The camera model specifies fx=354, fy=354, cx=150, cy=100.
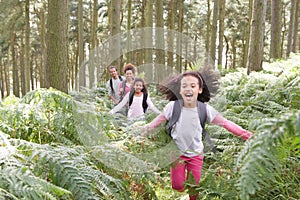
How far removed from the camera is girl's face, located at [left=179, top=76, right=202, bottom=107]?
3.96m

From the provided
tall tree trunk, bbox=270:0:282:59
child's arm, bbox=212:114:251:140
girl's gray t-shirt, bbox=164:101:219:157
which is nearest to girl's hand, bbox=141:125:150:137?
girl's gray t-shirt, bbox=164:101:219:157

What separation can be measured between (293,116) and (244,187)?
36 cm

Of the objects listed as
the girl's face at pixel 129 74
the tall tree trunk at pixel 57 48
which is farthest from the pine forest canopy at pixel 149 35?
the girl's face at pixel 129 74

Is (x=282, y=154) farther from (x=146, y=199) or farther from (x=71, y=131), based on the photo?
(x=71, y=131)

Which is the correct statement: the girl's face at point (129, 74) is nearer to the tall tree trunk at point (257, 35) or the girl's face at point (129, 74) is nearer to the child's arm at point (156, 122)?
the child's arm at point (156, 122)

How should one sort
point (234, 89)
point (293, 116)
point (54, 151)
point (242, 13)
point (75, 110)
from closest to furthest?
point (293, 116) < point (54, 151) < point (75, 110) < point (234, 89) < point (242, 13)

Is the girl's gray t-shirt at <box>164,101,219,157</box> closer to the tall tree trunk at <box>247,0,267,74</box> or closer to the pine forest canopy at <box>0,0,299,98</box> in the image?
the pine forest canopy at <box>0,0,299,98</box>

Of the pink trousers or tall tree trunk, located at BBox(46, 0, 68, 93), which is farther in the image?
tall tree trunk, located at BBox(46, 0, 68, 93)

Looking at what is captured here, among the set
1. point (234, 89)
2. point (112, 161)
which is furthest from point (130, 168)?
point (234, 89)

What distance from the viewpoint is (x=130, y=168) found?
10.0 ft

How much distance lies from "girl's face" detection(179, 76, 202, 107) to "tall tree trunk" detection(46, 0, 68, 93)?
4.15 metres

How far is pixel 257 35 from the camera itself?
10.8 metres

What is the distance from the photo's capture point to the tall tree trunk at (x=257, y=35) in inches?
415

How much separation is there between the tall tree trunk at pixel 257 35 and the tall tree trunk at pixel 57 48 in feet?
19.3
